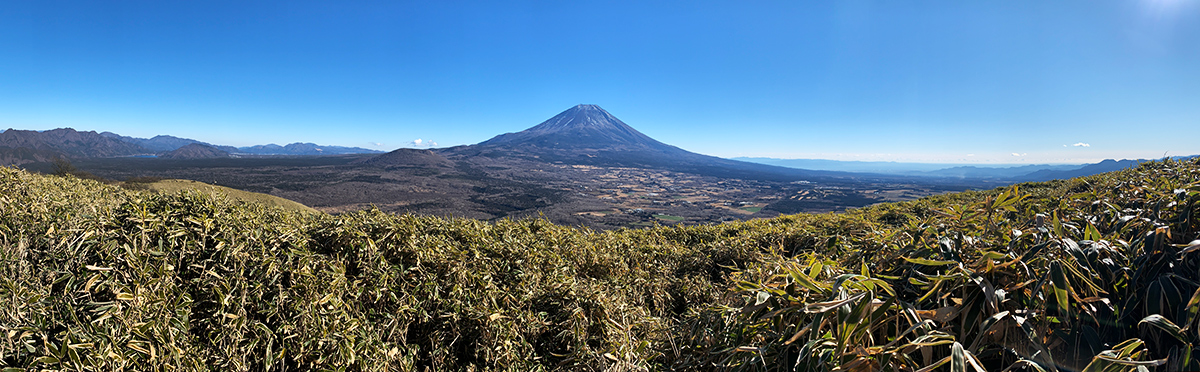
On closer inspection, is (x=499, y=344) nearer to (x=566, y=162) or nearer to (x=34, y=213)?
(x=34, y=213)

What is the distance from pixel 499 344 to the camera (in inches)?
Result: 83.7

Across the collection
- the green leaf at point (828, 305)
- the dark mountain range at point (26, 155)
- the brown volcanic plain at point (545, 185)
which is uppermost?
the green leaf at point (828, 305)

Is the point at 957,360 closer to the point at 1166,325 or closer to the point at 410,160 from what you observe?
the point at 1166,325

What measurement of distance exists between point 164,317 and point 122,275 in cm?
25

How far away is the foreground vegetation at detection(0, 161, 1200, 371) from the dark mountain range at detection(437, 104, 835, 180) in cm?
13693

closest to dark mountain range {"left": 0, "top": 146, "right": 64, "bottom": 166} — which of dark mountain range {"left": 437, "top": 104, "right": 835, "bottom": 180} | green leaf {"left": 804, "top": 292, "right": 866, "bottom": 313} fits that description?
dark mountain range {"left": 437, "top": 104, "right": 835, "bottom": 180}

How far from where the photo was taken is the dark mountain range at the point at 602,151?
145000mm

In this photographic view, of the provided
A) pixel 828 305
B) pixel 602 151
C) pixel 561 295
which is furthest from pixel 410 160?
pixel 828 305

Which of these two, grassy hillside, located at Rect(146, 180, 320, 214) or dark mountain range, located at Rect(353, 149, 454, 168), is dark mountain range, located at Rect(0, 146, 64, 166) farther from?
grassy hillside, located at Rect(146, 180, 320, 214)

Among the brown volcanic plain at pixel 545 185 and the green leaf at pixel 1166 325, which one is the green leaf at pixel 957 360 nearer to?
the green leaf at pixel 1166 325

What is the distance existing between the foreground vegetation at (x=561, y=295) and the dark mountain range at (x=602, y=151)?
136928 mm

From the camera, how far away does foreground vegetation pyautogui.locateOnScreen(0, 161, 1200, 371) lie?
0.92 m

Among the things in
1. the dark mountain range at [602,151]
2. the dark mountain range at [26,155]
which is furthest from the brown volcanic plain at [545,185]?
the dark mountain range at [26,155]

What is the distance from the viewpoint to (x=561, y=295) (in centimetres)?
245
